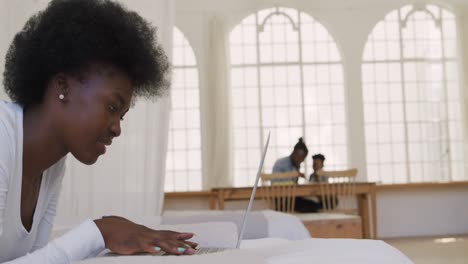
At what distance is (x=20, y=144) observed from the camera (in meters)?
1.13

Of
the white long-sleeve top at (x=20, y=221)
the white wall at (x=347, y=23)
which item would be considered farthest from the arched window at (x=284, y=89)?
the white long-sleeve top at (x=20, y=221)

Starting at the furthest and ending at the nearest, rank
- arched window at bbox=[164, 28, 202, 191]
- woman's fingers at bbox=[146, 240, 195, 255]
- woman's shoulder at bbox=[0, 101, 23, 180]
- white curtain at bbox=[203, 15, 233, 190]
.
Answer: arched window at bbox=[164, 28, 202, 191], white curtain at bbox=[203, 15, 233, 190], woman's shoulder at bbox=[0, 101, 23, 180], woman's fingers at bbox=[146, 240, 195, 255]

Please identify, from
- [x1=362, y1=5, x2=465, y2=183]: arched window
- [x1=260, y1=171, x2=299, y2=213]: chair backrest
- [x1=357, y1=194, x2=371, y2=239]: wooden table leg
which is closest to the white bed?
[x1=260, y1=171, x2=299, y2=213]: chair backrest

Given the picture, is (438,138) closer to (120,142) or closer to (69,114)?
(120,142)

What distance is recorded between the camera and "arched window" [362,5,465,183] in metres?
9.06

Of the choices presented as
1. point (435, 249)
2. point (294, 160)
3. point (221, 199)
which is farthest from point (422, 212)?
point (221, 199)

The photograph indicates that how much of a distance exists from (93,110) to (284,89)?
324 inches

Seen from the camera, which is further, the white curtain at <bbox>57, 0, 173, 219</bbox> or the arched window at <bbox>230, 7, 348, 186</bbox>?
the arched window at <bbox>230, 7, 348, 186</bbox>

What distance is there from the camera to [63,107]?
3.82 feet

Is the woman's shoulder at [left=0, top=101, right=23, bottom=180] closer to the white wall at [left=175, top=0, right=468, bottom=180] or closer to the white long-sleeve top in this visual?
the white long-sleeve top

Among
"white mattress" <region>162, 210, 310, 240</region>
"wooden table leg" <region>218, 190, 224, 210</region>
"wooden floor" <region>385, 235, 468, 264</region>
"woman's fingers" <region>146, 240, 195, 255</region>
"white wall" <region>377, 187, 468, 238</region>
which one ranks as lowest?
"wooden floor" <region>385, 235, 468, 264</region>

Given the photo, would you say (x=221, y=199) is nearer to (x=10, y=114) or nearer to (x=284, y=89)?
(x=284, y=89)

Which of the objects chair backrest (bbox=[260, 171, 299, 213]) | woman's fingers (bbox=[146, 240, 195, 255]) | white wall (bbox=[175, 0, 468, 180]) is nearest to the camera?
woman's fingers (bbox=[146, 240, 195, 255])

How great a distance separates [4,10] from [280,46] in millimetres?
6511
